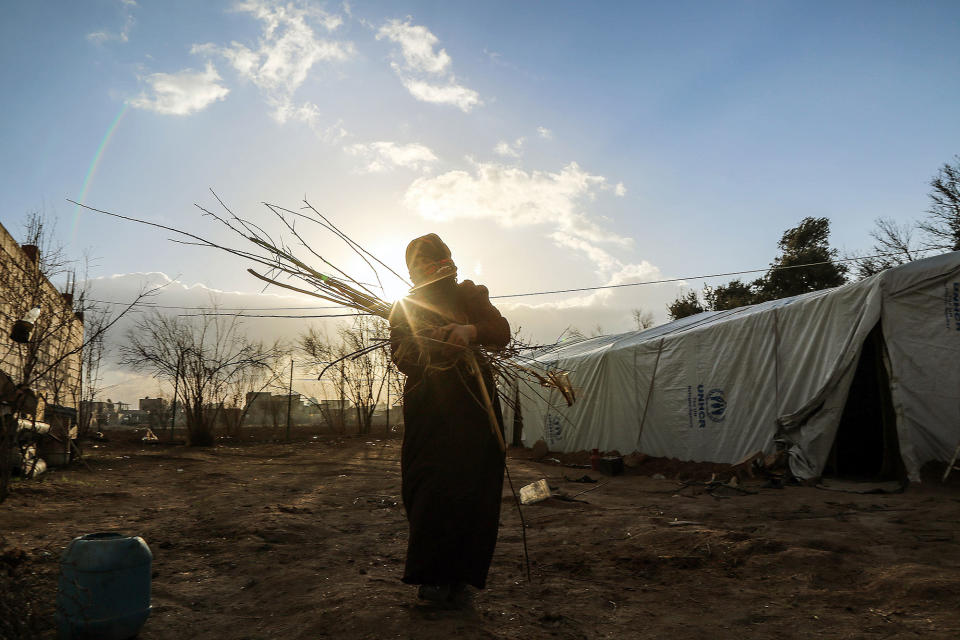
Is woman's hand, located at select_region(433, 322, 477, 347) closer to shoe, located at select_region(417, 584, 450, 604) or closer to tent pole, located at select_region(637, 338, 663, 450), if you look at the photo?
shoe, located at select_region(417, 584, 450, 604)

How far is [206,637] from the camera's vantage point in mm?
2006

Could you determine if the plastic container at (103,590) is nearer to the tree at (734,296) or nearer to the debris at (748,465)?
the debris at (748,465)

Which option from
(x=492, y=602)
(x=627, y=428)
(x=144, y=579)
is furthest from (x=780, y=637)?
(x=627, y=428)

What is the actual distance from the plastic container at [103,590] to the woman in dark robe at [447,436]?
96 centimetres

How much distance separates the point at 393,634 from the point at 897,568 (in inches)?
95.3

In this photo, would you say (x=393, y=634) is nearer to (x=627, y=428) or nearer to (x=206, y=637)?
(x=206, y=637)

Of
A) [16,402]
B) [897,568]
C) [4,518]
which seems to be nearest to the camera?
[897,568]

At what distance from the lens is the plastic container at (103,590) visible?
1.84m

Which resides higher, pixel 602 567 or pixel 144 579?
pixel 144 579

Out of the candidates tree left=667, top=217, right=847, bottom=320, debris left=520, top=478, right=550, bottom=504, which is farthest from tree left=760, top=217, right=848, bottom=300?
debris left=520, top=478, right=550, bottom=504

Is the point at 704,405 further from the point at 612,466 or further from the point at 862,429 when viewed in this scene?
the point at 862,429

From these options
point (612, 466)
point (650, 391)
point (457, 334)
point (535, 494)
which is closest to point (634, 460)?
point (612, 466)

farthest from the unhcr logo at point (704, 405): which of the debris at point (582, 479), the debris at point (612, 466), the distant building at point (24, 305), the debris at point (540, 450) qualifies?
the distant building at point (24, 305)

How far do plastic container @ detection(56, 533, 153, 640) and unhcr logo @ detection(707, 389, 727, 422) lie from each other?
7.30 m
